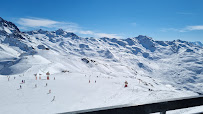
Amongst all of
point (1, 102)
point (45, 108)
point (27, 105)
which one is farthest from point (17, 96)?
point (45, 108)

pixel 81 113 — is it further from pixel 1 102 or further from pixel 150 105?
pixel 1 102

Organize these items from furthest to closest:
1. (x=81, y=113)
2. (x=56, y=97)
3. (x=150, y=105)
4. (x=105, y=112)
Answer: (x=56, y=97) → (x=150, y=105) → (x=105, y=112) → (x=81, y=113)

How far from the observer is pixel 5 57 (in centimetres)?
17900

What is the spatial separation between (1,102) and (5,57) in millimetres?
187415

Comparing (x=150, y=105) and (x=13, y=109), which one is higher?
(x=150, y=105)

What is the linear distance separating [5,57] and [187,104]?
8283 inches

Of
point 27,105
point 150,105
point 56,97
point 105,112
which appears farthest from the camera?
point 56,97

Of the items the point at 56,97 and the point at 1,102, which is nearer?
the point at 1,102

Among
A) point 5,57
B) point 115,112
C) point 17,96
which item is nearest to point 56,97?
point 17,96

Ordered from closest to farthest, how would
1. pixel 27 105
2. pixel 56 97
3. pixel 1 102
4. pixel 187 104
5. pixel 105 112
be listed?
pixel 105 112
pixel 187 104
pixel 27 105
pixel 1 102
pixel 56 97

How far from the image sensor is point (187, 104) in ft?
9.21

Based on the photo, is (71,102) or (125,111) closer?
(125,111)

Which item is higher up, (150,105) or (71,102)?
(150,105)

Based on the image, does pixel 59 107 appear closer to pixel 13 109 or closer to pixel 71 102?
pixel 71 102
